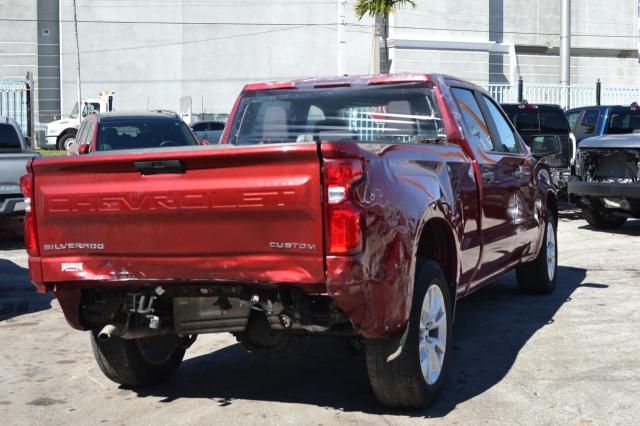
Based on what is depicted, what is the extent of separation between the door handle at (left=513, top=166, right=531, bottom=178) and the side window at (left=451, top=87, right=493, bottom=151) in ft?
1.54

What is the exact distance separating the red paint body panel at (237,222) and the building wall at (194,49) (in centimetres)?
4514

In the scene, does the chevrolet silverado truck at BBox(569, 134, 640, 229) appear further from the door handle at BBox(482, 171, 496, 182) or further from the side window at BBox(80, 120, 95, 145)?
the side window at BBox(80, 120, 95, 145)

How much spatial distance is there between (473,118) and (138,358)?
10.1 ft

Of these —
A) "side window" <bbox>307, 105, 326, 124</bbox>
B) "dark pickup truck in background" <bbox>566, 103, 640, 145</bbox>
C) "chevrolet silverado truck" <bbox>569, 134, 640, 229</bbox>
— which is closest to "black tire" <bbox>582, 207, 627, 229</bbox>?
"chevrolet silverado truck" <bbox>569, 134, 640, 229</bbox>

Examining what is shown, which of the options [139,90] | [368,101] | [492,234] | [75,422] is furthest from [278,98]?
[139,90]

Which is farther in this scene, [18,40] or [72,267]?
[18,40]

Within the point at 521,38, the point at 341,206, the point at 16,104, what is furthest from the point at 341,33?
the point at 341,206

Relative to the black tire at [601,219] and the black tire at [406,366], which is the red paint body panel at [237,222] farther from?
the black tire at [601,219]

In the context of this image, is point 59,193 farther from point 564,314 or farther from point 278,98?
point 564,314

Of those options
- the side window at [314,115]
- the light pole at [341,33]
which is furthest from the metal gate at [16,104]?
the side window at [314,115]

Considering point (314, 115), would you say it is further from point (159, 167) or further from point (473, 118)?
point (159, 167)

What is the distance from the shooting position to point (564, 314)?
8.56 metres

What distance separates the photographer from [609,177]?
575 inches

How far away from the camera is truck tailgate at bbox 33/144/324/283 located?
4879 millimetres
